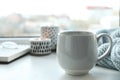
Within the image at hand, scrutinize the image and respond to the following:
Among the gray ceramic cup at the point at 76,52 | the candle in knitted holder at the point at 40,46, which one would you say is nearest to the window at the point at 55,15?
the candle in knitted holder at the point at 40,46

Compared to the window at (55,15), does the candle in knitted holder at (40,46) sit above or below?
below

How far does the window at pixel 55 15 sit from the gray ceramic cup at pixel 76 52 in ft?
1.90

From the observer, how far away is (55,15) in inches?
47.2

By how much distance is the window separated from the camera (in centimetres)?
119

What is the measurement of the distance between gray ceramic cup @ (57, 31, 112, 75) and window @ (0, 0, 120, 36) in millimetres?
578

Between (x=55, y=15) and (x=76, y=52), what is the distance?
24.4 inches

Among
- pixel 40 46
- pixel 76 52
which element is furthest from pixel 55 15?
pixel 76 52

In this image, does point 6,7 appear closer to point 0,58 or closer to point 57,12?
point 57,12

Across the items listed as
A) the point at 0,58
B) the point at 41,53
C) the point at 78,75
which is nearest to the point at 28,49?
the point at 41,53

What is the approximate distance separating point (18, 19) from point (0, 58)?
0.44 metres

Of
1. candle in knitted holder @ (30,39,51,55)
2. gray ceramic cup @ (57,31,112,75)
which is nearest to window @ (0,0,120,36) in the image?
candle in knitted holder @ (30,39,51,55)

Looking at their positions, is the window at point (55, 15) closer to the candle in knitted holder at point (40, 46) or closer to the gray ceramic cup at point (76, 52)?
the candle in knitted holder at point (40, 46)

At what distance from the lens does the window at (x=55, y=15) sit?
3.89 ft

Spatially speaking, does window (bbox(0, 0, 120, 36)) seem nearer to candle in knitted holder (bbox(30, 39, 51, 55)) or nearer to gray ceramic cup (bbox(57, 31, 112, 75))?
candle in knitted holder (bbox(30, 39, 51, 55))
